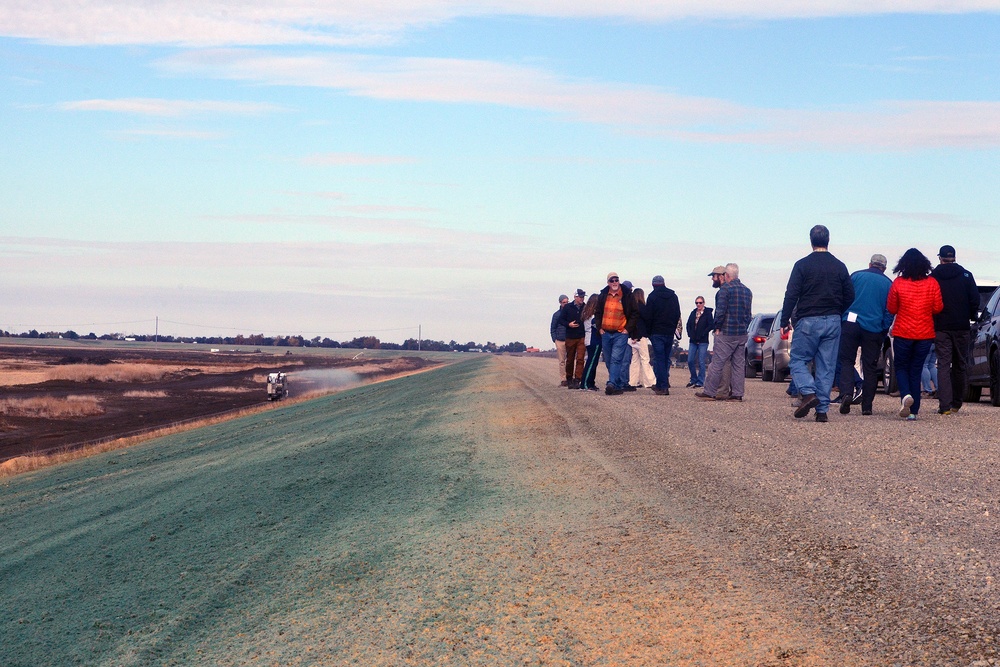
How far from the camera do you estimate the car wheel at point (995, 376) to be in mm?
16422

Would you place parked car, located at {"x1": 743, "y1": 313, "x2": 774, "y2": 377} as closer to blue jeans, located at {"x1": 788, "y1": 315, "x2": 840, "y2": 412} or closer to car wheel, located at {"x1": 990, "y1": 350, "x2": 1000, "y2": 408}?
car wheel, located at {"x1": 990, "y1": 350, "x2": 1000, "y2": 408}

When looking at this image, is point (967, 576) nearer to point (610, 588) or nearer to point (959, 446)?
point (610, 588)

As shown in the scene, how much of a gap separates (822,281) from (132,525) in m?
8.58

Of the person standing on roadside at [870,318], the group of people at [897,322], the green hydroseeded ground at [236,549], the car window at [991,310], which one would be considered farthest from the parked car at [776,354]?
the green hydroseeded ground at [236,549]

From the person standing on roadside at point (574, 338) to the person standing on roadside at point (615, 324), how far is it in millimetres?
1644

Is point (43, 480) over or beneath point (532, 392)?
beneath

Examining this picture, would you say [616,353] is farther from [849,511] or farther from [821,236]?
[849,511]

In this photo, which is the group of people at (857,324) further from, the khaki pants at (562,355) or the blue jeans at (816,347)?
the khaki pants at (562,355)

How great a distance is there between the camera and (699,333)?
22.5 metres

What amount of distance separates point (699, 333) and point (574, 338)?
2.92m

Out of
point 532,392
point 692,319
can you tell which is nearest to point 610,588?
point 532,392

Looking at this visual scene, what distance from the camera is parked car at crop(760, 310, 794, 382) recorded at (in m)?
26.5

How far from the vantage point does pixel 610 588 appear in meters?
5.60

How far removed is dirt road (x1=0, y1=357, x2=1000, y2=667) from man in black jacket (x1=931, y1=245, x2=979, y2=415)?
1.49 meters
